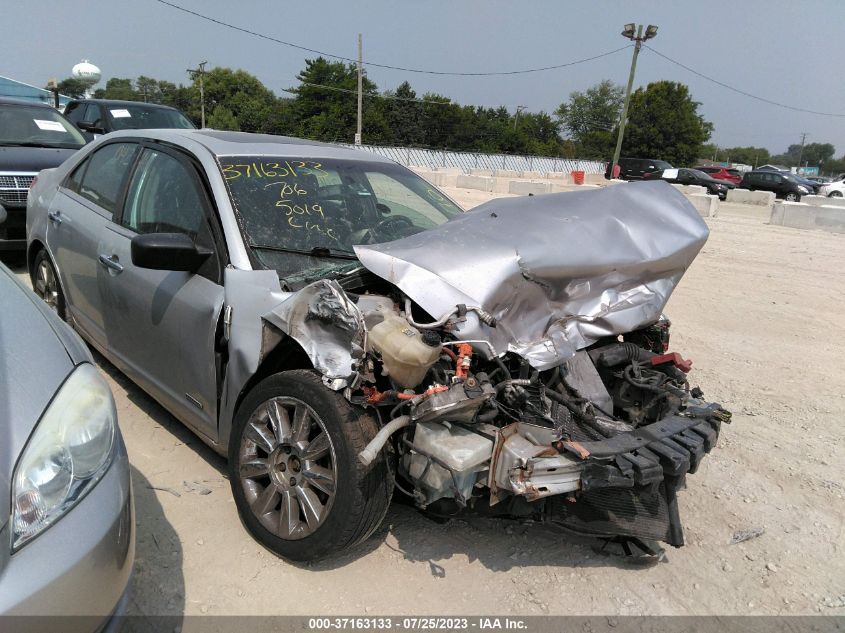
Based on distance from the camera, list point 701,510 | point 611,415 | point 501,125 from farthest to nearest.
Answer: point 501,125, point 701,510, point 611,415

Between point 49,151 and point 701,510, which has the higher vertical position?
point 49,151

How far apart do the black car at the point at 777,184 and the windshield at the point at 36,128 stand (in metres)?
28.7

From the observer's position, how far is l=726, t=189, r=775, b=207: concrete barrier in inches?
895

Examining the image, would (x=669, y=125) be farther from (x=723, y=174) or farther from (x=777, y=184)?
(x=777, y=184)

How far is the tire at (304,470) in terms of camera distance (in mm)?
2342

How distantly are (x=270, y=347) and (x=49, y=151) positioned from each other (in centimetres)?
667

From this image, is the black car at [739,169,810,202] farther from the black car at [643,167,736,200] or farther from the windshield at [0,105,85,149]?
the windshield at [0,105,85,149]

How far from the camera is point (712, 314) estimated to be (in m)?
6.80

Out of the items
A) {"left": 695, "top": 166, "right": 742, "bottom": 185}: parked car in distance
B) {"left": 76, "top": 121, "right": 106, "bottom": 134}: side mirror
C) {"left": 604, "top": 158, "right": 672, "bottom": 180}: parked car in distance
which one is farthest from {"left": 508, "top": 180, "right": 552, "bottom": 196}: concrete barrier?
{"left": 695, "top": 166, "right": 742, "bottom": 185}: parked car in distance

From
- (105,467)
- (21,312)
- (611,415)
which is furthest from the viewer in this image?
(611,415)

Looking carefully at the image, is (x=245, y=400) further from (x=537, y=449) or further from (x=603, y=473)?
(x=603, y=473)

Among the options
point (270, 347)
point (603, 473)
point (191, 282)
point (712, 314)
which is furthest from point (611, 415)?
point (712, 314)

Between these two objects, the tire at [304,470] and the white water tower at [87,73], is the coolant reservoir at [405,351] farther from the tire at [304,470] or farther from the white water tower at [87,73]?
the white water tower at [87,73]

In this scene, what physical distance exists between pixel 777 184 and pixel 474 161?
66.0 feet
